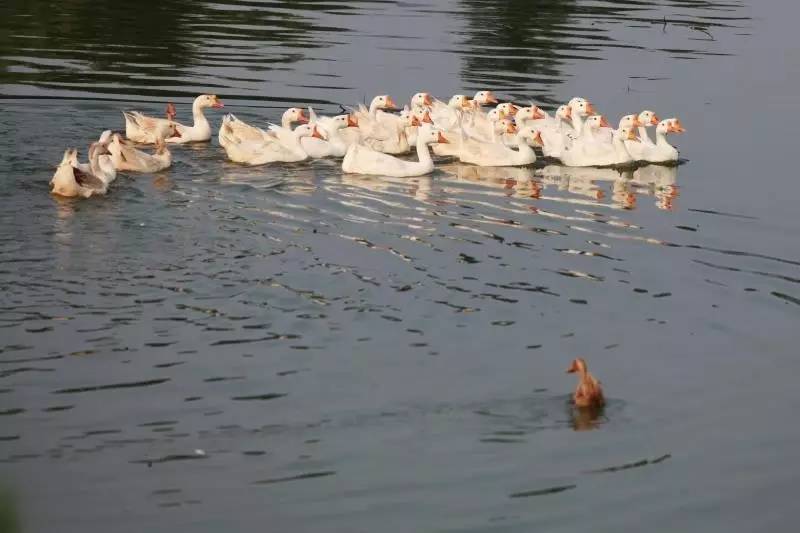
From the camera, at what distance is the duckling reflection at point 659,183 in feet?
58.1

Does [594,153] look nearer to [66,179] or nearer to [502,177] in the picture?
[502,177]

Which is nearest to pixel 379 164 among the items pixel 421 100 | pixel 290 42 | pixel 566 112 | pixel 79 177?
pixel 421 100

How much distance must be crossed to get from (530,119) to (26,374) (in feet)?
40.4

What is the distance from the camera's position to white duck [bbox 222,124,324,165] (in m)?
18.0

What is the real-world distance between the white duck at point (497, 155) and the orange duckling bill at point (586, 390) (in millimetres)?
9312

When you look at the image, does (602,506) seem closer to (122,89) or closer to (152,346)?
(152,346)

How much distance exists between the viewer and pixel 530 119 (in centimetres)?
2108

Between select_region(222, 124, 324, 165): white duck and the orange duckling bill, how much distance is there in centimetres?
864

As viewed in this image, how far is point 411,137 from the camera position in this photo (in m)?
20.7

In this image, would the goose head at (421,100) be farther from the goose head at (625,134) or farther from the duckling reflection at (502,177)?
the goose head at (625,134)

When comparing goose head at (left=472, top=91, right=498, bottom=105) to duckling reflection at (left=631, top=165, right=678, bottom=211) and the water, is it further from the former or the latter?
duckling reflection at (left=631, top=165, right=678, bottom=211)

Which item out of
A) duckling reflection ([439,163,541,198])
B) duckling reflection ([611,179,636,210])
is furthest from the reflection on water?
duckling reflection ([611,179,636,210])

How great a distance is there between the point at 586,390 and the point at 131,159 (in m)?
8.37

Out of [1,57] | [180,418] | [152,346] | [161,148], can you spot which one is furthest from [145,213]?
[1,57]
